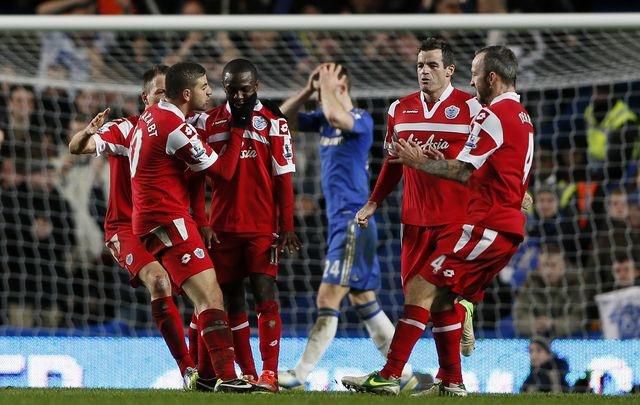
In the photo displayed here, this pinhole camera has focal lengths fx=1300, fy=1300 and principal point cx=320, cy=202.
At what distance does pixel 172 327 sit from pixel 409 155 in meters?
1.80

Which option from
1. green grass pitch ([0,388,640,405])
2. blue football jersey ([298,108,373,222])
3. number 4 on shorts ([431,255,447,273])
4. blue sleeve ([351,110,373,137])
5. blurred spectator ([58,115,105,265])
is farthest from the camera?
blurred spectator ([58,115,105,265])

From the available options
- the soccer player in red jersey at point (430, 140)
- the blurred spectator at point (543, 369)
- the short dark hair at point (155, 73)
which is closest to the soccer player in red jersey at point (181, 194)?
the short dark hair at point (155, 73)

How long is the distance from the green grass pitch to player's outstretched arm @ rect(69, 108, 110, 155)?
1.39 m

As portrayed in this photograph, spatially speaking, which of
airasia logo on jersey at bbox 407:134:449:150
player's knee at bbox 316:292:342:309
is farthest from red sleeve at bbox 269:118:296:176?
player's knee at bbox 316:292:342:309

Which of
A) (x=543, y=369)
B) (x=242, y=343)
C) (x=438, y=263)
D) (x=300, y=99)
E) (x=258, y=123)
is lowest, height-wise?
(x=543, y=369)

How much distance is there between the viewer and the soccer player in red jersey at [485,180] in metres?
6.85

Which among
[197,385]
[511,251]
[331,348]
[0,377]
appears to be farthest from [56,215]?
[511,251]

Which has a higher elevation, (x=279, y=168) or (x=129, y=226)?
(x=279, y=168)

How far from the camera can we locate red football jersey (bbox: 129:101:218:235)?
279 inches

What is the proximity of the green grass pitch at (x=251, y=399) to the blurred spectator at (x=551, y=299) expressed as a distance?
10.9ft

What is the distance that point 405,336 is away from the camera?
698 cm

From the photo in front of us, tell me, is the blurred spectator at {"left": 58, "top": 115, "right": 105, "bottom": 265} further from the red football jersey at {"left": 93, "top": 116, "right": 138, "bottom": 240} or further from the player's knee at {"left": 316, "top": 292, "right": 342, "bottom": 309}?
the red football jersey at {"left": 93, "top": 116, "right": 138, "bottom": 240}

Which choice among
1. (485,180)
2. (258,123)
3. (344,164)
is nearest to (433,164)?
(485,180)

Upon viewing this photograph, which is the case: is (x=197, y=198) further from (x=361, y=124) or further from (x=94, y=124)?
(x=361, y=124)
